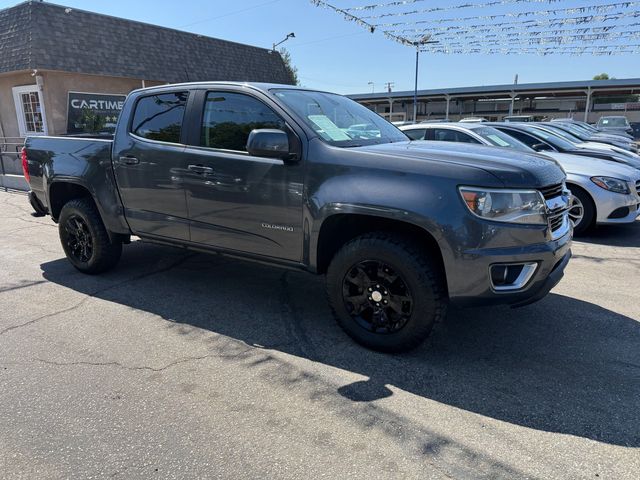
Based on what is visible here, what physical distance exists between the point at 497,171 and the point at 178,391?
2.51 meters

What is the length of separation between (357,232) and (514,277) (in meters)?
1.19

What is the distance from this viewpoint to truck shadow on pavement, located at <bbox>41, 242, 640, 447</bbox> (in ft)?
9.30

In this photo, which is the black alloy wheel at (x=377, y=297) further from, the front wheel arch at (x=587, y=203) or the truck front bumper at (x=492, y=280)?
the front wheel arch at (x=587, y=203)

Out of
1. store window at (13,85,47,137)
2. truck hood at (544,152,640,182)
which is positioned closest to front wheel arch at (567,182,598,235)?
truck hood at (544,152,640,182)

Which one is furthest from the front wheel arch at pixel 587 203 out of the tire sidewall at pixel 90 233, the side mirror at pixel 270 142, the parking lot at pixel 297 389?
the tire sidewall at pixel 90 233

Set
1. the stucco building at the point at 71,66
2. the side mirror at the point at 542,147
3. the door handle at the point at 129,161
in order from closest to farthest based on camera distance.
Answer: the door handle at the point at 129,161 → the side mirror at the point at 542,147 → the stucco building at the point at 71,66

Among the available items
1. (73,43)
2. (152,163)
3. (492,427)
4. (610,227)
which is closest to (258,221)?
(152,163)

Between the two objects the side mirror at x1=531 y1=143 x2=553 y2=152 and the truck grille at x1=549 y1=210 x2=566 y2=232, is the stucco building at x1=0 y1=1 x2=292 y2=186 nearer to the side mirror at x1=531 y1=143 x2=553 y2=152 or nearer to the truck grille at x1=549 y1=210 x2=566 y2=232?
the side mirror at x1=531 y1=143 x2=553 y2=152

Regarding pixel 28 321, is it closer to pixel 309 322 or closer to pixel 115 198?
pixel 115 198

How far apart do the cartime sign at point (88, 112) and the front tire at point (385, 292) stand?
12.6m

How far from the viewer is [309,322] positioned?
407 centimetres

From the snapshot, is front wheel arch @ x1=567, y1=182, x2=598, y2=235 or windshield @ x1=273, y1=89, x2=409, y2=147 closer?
windshield @ x1=273, y1=89, x2=409, y2=147

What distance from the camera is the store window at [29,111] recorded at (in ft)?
46.3

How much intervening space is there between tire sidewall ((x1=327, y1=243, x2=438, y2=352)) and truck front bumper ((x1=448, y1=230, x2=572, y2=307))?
20 centimetres
